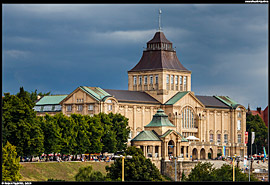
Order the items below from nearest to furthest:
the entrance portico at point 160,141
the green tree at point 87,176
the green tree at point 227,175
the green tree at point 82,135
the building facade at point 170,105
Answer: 1. the green tree at point 87,176
2. the green tree at point 227,175
3. the green tree at point 82,135
4. the entrance portico at point 160,141
5. the building facade at point 170,105

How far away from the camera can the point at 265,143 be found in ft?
655

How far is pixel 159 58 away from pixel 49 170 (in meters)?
66.0

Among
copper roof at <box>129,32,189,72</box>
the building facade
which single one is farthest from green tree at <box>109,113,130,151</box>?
copper roof at <box>129,32,189,72</box>

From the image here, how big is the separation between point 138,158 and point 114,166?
22.6 ft

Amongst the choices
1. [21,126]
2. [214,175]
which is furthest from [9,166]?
[214,175]

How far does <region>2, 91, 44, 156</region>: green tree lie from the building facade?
4102 centimetres

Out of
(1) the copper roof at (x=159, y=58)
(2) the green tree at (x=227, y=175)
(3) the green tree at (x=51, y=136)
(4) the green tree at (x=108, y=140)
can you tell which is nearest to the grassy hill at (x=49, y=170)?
(3) the green tree at (x=51, y=136)

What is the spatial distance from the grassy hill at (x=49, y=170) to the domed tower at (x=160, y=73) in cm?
4970

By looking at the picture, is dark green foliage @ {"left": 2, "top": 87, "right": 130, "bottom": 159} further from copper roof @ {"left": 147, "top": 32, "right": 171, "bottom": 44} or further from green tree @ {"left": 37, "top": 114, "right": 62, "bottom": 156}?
copper roof @ {"left": 147, "top": 32, "right": 171, "bottom": 44}

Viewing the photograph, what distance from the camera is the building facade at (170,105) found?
549ft

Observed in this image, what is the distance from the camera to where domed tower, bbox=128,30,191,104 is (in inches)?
7101

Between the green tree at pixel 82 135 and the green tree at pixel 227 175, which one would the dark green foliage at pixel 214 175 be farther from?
the green tree at pixel 82 135

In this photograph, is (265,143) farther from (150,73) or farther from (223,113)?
(150,73)

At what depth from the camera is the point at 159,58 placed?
183 m
